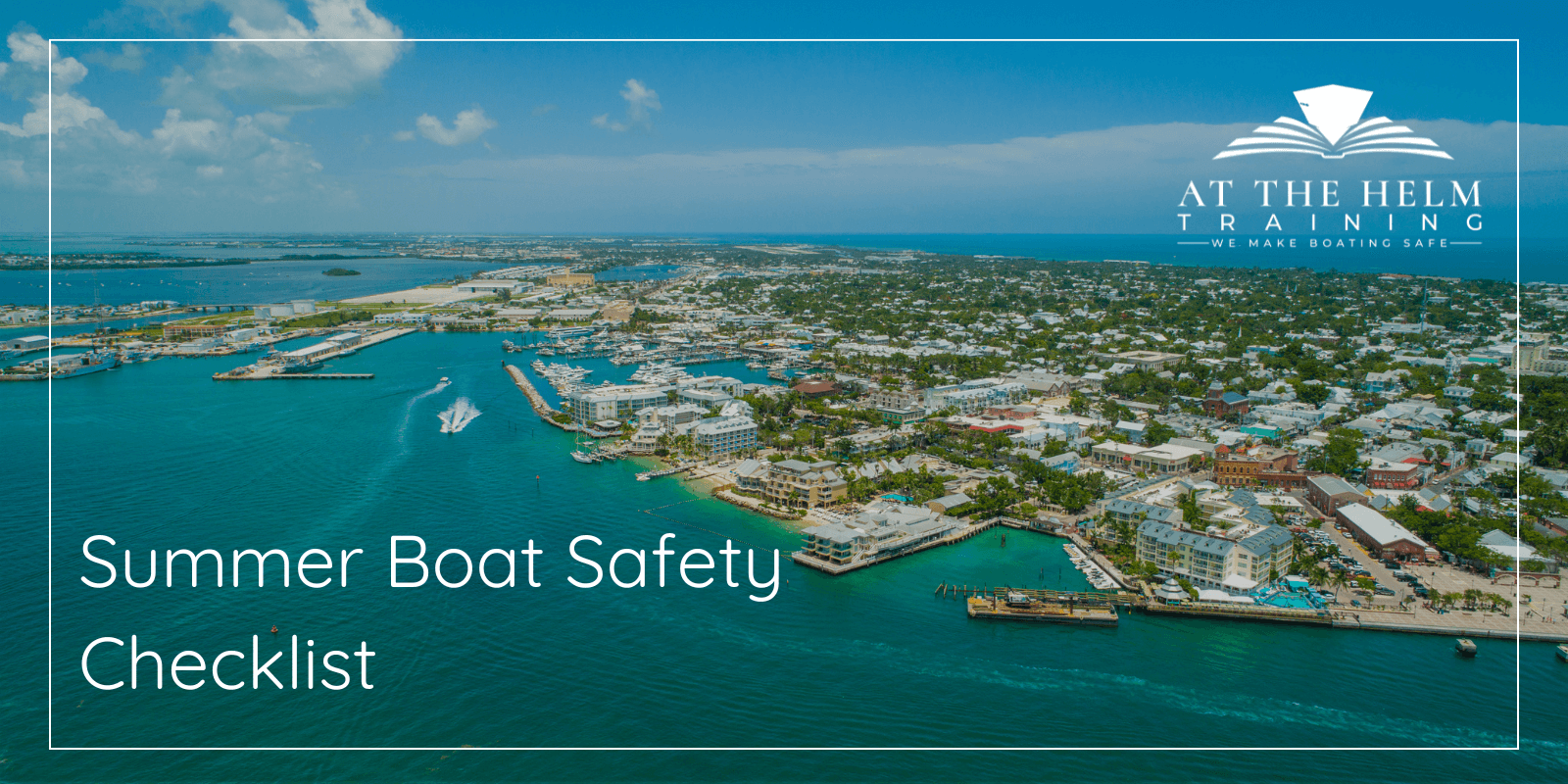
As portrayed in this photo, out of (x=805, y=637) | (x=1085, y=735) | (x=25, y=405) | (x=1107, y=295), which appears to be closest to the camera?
(x=1085, y=735)

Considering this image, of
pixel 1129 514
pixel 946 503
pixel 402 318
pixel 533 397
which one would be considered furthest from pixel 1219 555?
pixel 402 318

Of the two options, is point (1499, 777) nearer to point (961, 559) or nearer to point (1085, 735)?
point (1085, 735)

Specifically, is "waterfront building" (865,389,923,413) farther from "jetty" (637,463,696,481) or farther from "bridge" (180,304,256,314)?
"bridge" (180,304,256,314)

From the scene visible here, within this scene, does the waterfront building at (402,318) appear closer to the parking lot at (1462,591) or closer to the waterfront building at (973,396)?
the waterfront building at (973,396)

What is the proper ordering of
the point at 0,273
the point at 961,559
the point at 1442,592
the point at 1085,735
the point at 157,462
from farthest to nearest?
the point at 0,273, the point at 157,462, the point at 961,559, the point at 1442,592, the point at 1085,735

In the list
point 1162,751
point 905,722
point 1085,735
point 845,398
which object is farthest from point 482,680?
point 845,398

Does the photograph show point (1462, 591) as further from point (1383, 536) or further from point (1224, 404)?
point (1224, 404)

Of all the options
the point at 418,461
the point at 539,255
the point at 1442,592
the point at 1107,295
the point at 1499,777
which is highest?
the point at 539,255
